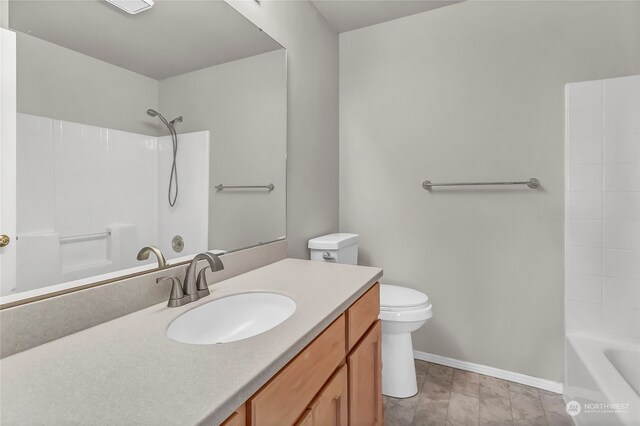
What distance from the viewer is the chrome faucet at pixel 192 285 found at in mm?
953

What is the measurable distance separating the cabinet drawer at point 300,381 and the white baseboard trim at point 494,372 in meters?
1.42

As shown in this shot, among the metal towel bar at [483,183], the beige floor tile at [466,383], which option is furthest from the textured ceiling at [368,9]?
the beige floor tile at [466,383]

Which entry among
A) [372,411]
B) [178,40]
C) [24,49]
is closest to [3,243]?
[24,49]

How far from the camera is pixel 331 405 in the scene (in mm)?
935

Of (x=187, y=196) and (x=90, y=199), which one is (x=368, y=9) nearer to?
(x=187, y=196)

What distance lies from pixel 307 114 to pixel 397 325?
1348 mm

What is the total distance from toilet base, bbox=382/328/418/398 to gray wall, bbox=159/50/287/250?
0.88 metres

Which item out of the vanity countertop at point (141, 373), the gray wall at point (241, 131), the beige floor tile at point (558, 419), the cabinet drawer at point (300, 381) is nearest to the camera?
the vanity countertop at point (141, 373)

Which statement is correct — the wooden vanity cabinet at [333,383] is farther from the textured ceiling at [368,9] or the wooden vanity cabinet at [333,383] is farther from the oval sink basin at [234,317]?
the textured ceiling at [368,9]

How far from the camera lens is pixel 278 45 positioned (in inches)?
63.7

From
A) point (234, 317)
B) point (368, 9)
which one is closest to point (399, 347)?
point (234, 317)

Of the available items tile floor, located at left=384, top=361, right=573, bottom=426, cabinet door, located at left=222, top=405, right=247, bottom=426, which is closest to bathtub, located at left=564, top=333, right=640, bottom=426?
tile floor, located at left=384, top=361, right=573, bottom=426

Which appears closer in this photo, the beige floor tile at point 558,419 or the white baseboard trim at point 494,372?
the beige floor tile at point 558,419

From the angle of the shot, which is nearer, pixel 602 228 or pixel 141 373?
pixel 141 373
